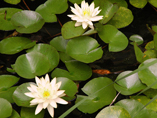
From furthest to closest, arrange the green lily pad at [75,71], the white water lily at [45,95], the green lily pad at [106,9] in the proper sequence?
1. the green lily pad at [106,9]
2. the green lily pad at [75,71]
3. the white water lily at [45,95]

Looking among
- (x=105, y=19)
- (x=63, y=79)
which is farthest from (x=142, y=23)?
(x=63, y=79)

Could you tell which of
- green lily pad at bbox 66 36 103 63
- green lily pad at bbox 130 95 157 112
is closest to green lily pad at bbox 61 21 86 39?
green lily pad at bbox 66 36 103 63

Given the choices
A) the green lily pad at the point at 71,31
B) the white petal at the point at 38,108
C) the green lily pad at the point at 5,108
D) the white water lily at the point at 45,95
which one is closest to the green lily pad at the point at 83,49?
the green lily pad at the point at 71,31

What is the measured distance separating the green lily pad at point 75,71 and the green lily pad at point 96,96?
0.37ft

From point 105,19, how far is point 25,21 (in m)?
0.86

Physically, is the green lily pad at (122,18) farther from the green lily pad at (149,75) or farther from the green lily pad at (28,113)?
the green lily pad at (28,113)

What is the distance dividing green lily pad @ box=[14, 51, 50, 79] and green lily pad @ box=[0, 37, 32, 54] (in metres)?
0.23

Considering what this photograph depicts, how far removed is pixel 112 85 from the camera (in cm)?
153

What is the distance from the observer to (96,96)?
1.46m

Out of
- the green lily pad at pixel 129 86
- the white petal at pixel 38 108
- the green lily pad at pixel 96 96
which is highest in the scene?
the white petal at pixel 38 108

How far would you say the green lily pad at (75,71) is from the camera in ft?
5.21

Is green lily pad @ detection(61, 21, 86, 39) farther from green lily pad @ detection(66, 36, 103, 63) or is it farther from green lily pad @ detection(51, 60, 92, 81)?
green lily pad @ detection(51, 60, 92, 81)

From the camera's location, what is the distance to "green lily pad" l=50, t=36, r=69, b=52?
1767 millimetres

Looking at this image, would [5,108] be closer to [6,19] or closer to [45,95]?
[45,95]
